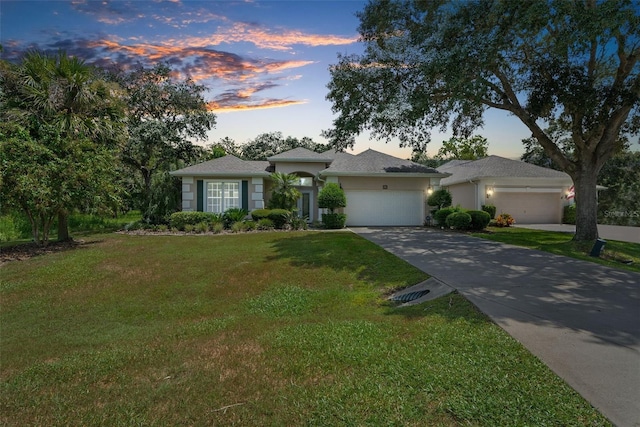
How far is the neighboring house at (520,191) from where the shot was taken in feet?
67.4

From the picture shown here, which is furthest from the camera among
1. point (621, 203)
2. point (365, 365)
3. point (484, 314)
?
point (621, 203)

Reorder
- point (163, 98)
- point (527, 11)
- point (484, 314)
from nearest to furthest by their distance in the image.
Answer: point (484, 314) → point (527, 11) → point (163, 98)

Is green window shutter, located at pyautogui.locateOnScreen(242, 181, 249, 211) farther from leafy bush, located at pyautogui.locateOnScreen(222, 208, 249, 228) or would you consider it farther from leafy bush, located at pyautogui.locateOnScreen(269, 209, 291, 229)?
leafy bush, located at pyautogui.locateOnScreen(269, 209, 291, 229)

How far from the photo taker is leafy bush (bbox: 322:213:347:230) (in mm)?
17250

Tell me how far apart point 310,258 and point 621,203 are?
31.8 m

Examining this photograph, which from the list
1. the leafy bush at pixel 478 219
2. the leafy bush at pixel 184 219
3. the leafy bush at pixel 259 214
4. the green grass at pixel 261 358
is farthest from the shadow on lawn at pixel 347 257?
the leafy bush at pixel 478 219

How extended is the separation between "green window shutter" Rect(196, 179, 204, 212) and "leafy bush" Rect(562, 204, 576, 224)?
2198 centimetres

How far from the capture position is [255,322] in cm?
526

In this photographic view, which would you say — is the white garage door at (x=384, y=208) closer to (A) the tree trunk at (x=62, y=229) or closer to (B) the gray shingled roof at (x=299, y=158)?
(B) the gray shingled roof at (x=299, y=158)

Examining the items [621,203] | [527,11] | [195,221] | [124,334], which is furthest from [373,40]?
[621,203]

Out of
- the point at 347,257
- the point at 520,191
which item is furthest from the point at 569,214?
the point at 347,257

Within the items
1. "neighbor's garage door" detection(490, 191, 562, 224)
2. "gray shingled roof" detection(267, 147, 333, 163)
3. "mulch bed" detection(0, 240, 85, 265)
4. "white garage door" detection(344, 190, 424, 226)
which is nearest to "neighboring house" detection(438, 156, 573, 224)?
"neighbor's garage door" detection(490, 191, 562, 224)

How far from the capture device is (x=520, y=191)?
20828 mm

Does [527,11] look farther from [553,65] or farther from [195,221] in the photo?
[195,221]
